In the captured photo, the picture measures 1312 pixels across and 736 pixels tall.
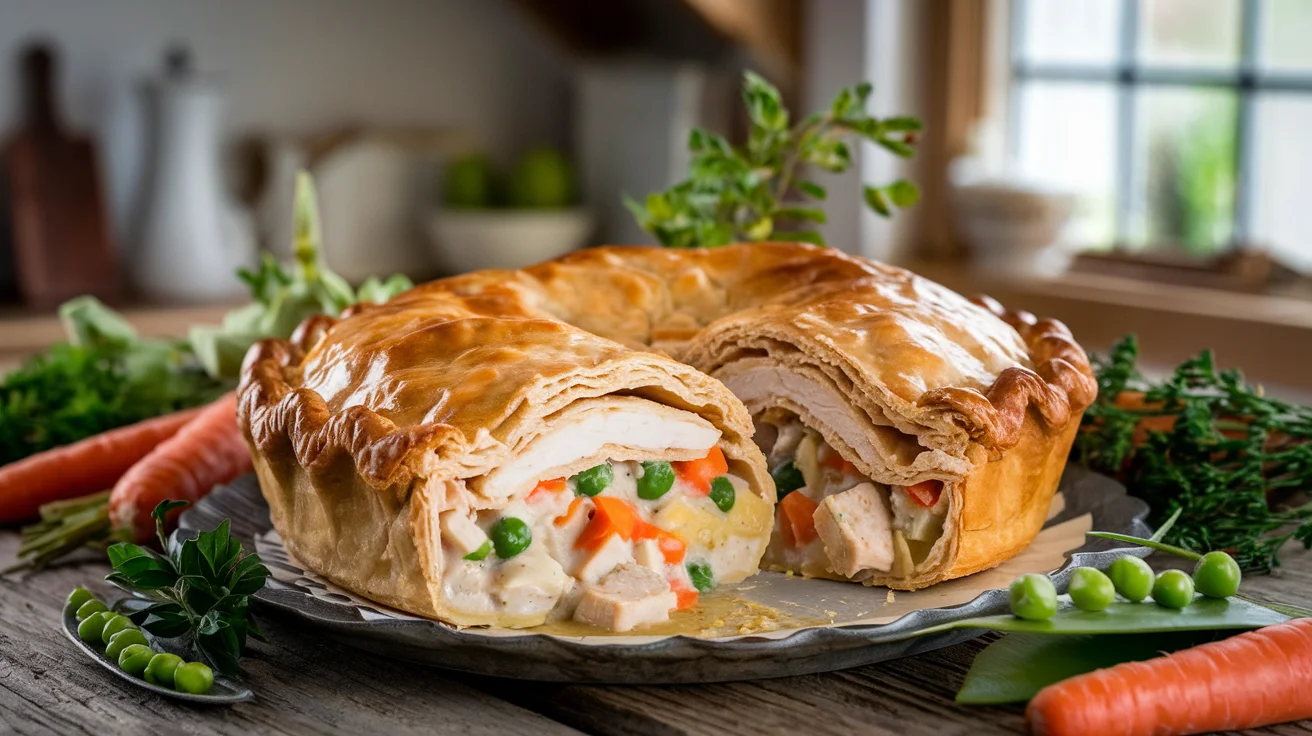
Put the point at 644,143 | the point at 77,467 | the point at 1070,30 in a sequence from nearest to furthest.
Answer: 1. the point at 77,467
2. the point at 1070,30
3. the point at 644,143

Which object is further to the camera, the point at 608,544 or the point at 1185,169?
the point at 1185,169

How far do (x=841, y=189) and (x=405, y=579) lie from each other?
5280mm

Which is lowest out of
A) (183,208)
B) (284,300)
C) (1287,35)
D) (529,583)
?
(529,583)

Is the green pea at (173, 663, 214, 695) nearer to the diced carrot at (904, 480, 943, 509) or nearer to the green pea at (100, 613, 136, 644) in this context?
the green pea at (100, 613, 136, 644)

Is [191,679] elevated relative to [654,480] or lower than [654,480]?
lower

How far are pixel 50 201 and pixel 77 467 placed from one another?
374cm

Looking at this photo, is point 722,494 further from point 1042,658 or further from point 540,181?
point 540,181

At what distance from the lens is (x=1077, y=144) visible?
7215mm

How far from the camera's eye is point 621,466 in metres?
2.85

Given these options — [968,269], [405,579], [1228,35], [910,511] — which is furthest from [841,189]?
[405,579]

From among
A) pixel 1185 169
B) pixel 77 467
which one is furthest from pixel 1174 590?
pixel 1185 169

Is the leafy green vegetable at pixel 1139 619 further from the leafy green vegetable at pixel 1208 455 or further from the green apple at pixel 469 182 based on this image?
the green apple at pixel 469 182

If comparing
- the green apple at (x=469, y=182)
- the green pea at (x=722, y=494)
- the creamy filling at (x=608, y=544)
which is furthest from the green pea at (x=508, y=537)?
the green apple at (x=469, y=182)

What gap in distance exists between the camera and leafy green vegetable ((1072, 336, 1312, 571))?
3.01 meters
